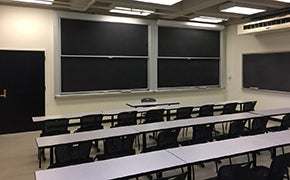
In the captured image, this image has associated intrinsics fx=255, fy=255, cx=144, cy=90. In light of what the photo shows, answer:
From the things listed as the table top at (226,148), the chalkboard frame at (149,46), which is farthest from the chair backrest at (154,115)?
the table top at (226,148)

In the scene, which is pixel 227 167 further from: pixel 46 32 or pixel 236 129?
pixel 46 32

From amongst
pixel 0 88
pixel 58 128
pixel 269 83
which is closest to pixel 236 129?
pixel 58 128

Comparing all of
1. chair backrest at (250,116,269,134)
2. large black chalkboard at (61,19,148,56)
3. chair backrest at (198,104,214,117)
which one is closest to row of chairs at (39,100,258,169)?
chair backrest at (198,104,214,117)

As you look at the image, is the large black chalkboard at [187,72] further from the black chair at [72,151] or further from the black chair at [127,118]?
the black chair at [72,151]

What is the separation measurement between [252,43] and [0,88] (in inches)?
297

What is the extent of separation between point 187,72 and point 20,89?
5192 mm

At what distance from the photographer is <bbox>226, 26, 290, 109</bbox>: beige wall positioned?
24.3 feet

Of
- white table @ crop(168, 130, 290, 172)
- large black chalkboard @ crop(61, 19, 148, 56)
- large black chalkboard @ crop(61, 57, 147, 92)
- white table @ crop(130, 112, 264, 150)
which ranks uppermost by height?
large black chalkboard @ crop(61, 19, 148, 56)

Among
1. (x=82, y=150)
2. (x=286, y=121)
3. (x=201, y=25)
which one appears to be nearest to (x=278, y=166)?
(x=82, y=150)

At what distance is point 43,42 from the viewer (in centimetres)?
673

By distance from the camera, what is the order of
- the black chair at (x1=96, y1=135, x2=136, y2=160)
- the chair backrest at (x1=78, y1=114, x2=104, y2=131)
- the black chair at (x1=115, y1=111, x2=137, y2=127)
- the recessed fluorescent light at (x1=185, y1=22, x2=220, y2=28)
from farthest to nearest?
the recessed fluorescent light at (x1=185, y1=22, x2=220, y2=28), the black chair at (x1=115, y1=111, x2=137, y2=127), the chair backrest at (x1=78, y1=114, x2=104, y2=131), the black chair at (x1=96, y1=135, x2=136, y2=160)

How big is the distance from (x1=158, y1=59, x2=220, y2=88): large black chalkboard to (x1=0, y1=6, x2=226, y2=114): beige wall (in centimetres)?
150

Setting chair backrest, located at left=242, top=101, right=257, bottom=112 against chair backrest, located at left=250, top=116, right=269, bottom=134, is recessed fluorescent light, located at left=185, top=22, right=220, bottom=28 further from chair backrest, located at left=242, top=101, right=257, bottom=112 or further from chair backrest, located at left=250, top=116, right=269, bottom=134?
chair backrest, located at left=250, top=116, right=269, bottom=134

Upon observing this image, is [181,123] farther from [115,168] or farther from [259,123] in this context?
[115,168]
